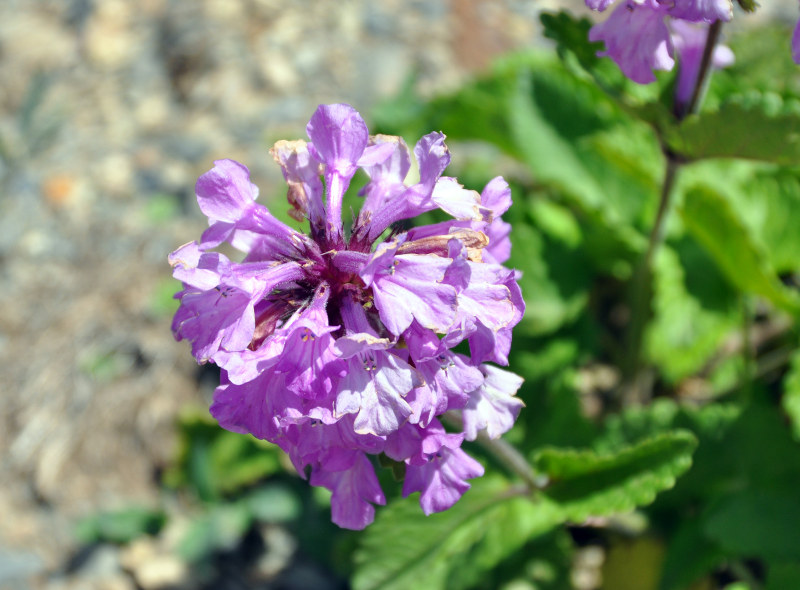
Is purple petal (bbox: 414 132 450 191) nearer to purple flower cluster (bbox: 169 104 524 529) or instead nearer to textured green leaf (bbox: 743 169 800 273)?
purple flower cluster (bbox: 169 104 524 529)

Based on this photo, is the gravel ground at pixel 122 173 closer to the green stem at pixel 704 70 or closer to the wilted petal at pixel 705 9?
the green stem at pixel 704 70

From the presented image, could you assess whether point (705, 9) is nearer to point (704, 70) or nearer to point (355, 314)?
point (704, 70)

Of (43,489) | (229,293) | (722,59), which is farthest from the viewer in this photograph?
(43,489)

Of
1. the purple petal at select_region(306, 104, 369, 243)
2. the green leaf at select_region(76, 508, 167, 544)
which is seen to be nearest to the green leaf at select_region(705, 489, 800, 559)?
the purple petal at select_region(306, 104, 369, 243)

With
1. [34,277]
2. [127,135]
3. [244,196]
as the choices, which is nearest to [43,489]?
[34,277]

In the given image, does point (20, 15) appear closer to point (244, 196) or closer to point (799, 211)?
point (244, 196)

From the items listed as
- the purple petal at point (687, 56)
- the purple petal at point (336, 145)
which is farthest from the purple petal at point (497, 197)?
the purple petal at point (687, 56)

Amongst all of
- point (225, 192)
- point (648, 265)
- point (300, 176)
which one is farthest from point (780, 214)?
point (225, 192)
